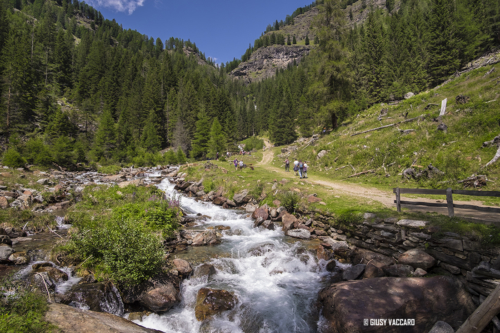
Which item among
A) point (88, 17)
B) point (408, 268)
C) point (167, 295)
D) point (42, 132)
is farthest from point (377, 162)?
point (88, 17)

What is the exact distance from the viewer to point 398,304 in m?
6.21

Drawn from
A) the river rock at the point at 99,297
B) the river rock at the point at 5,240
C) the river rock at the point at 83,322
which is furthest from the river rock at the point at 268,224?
the river rock at the point at 5,240

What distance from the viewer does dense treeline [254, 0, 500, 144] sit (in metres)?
32.4

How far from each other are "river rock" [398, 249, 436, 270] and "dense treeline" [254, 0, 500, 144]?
26745mm

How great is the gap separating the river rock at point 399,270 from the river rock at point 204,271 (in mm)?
7196

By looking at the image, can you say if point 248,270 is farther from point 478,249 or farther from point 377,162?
point 377,162

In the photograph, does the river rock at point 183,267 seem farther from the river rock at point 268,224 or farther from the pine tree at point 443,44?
the pine tree at point 443,44

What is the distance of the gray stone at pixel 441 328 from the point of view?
18.3ft

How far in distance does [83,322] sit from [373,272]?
947cm

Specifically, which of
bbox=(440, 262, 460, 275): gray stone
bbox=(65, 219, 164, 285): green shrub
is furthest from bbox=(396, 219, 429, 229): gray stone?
bbox=(65, 219, 164, 285): green shrub

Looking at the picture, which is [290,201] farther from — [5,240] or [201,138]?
[201,138]

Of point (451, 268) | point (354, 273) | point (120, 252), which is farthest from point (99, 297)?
point (451, 268)

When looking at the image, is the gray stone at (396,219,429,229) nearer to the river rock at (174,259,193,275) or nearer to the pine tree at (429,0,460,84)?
the river rock at (174,259,193,275)

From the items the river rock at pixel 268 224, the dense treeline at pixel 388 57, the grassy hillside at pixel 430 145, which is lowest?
the river rock at pixel 268 224
